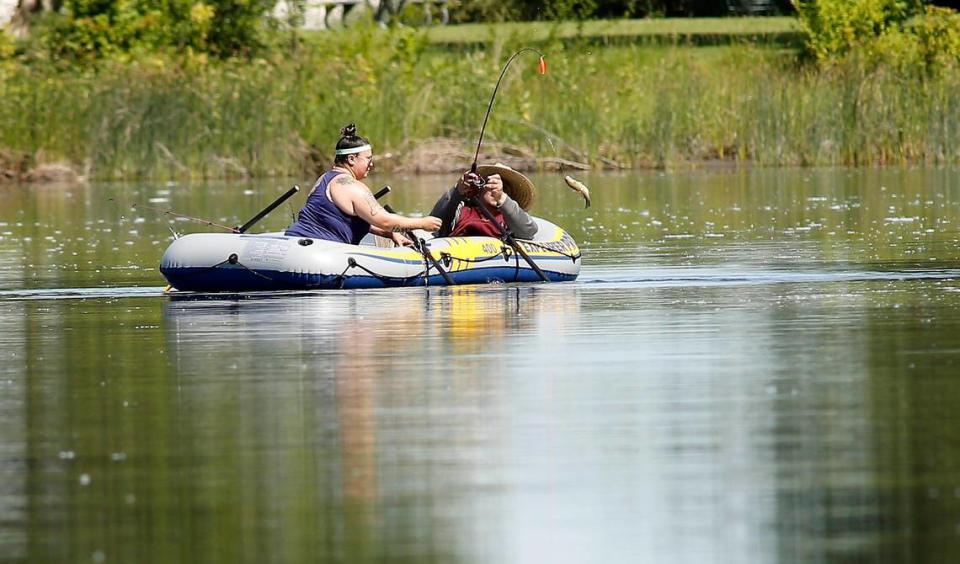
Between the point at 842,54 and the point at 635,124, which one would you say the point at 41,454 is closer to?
the point at 635,124

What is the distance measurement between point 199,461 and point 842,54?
119 feet

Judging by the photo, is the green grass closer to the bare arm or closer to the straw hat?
the straw hat

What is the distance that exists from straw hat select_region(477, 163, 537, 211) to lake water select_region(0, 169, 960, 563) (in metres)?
0.95

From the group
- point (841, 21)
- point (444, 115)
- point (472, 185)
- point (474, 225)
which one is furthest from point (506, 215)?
point (841, 21)

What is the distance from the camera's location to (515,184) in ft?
64.7

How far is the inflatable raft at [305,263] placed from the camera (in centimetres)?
1767

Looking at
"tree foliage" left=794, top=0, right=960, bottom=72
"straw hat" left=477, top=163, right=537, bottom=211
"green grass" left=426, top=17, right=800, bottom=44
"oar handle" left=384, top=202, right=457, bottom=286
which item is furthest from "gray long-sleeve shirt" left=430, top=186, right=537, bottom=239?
"green grass" left=426, top=17, right=800, bottom=44

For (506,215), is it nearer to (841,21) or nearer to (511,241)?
(511,241)

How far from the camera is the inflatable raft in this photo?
17672 mm

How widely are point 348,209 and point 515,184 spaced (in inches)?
80.5

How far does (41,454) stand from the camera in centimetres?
956

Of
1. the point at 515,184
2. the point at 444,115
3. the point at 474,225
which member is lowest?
the point at 474,225

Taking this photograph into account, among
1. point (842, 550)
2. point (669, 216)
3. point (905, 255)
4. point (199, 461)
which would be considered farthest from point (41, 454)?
point (669, 216)

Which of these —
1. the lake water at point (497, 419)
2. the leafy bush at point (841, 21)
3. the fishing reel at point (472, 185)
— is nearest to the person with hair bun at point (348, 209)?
the fishing reel at point (472, 185)
